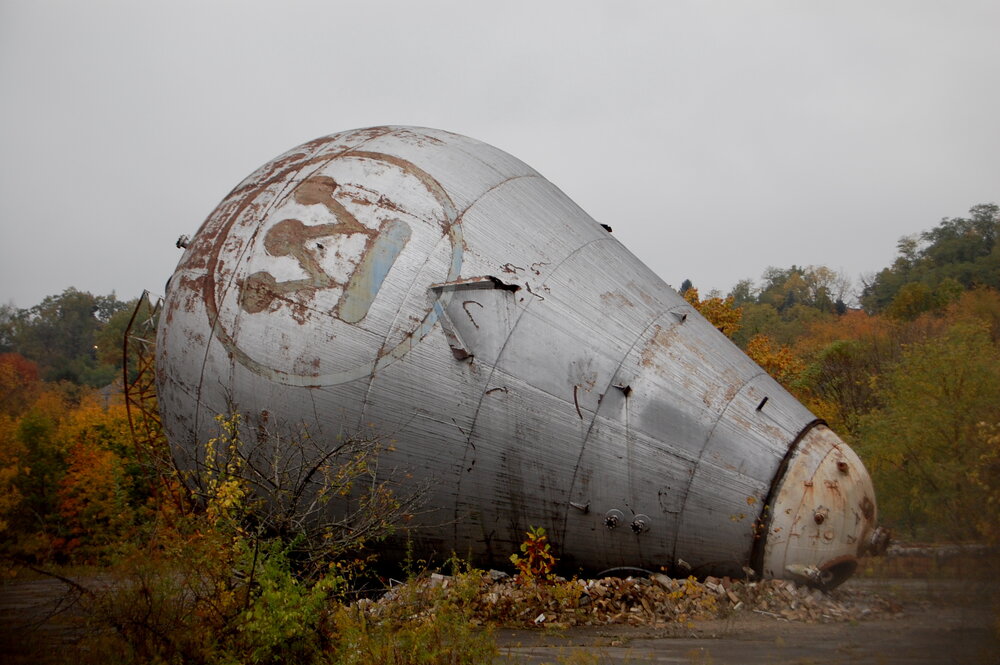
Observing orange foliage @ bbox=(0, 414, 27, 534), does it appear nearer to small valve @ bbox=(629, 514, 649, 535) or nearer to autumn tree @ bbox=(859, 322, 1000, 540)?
small valve @ bbox=(629, 514, 649, 535)

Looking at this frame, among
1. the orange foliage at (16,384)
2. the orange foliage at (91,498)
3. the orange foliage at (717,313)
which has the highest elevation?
the orange foliage at (717,313)

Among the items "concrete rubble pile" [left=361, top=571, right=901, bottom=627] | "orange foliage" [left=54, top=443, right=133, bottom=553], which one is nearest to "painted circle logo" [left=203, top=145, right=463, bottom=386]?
"concrete rubble pile" [left=361, top=571, right=901, bottom=627]

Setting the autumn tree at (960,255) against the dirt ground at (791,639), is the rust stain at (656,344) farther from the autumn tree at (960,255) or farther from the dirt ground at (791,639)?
the autumn tree at (960,255)

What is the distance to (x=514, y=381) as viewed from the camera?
23.9ft

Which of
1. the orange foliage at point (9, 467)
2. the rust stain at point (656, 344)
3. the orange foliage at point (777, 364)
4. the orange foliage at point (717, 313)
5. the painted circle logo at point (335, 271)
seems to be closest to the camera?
the rust stain at point (656, 344)

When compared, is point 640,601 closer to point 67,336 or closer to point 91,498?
point 91,498

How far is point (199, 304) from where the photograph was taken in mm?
8555

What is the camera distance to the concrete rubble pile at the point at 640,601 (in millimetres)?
6762

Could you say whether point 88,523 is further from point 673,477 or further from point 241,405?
point 673,477

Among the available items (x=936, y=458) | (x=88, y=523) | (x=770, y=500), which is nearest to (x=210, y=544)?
(x=770, y=500)

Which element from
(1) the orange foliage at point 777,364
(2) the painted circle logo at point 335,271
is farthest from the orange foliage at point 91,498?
(1) the orange foliage at point 777,364

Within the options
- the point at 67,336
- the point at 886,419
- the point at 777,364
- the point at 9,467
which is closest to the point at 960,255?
the point at 777,364

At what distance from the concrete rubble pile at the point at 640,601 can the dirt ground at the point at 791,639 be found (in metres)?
0.11

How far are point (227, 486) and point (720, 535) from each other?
178 inches
